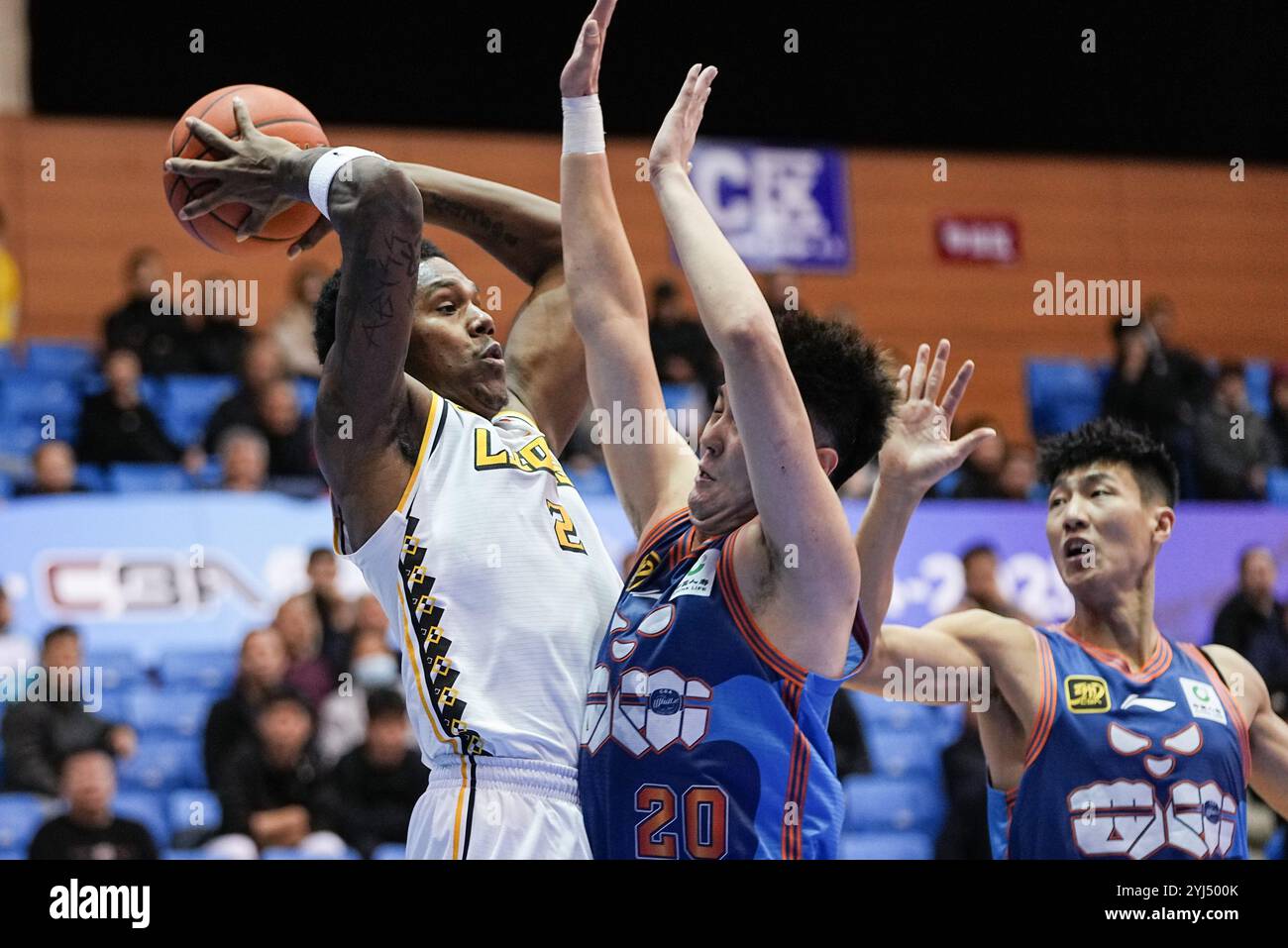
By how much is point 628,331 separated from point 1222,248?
11.1 m

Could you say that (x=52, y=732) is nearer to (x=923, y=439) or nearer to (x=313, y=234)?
(x=313, y=234)

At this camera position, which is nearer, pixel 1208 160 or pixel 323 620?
pixel 323 620

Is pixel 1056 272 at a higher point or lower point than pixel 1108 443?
higher

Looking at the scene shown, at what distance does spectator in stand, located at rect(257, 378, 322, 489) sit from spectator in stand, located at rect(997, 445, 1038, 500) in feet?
14.0

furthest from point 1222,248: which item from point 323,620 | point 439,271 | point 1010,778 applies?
point 439,271

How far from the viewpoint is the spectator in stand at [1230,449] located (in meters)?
10.7

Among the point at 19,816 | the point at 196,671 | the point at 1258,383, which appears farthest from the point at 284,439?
the point at 1258,383

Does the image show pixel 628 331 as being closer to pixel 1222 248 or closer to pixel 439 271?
pixel 439 271

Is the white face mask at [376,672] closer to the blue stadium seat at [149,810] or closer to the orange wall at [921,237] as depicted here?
the blue stadium seat at [149,810]

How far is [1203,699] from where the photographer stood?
4547 mm

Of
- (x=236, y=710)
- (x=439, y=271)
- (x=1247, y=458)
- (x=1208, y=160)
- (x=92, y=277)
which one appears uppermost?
(x=1208, y=160)

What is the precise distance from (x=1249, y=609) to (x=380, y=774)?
17.4 feet

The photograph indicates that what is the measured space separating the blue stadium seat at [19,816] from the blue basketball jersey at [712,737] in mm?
4737
